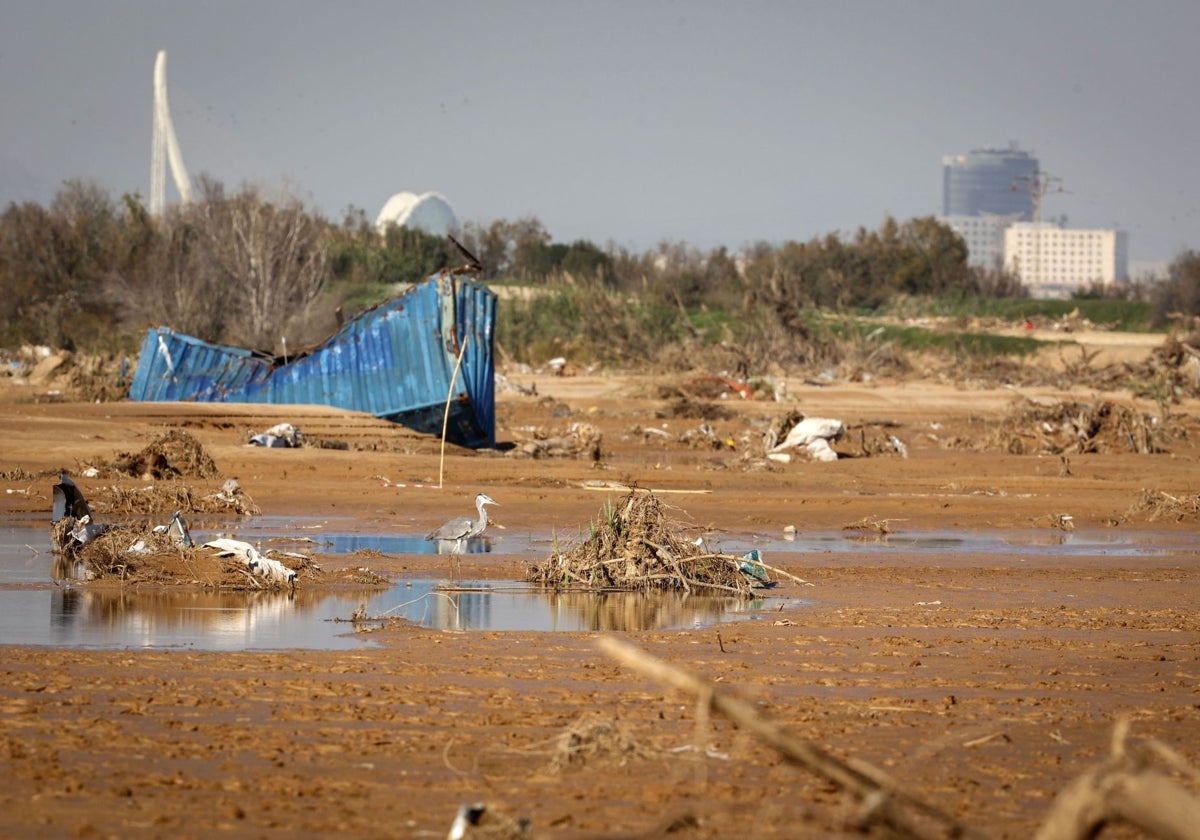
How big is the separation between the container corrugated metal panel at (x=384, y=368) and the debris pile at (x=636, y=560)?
14.2m

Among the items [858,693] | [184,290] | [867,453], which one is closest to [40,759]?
[858,693]

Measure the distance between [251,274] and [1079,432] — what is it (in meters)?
27.7

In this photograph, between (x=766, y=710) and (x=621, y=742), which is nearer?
(x=621, y=742)

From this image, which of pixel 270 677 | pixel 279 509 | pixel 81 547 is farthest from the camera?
pixel 279 509

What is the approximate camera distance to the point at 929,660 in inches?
344

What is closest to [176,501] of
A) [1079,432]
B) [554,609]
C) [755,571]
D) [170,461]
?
[170,461]

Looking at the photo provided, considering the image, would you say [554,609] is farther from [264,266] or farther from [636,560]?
[264,266]

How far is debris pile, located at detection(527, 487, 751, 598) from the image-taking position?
1163cm

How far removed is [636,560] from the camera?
11.7 m

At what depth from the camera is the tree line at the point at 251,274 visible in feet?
152

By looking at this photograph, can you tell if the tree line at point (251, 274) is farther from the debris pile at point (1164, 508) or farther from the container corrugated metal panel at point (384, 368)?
the debris pile at point (1164, 508)

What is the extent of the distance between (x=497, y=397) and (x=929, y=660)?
27214 mm

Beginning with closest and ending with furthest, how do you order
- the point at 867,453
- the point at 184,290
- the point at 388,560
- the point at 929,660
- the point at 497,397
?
the point at 929,660 → the point at 388,560 → the point at 867,453 → the point at 497,397 → the point at 184,290

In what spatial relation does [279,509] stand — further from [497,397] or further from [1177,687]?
[497,397]
